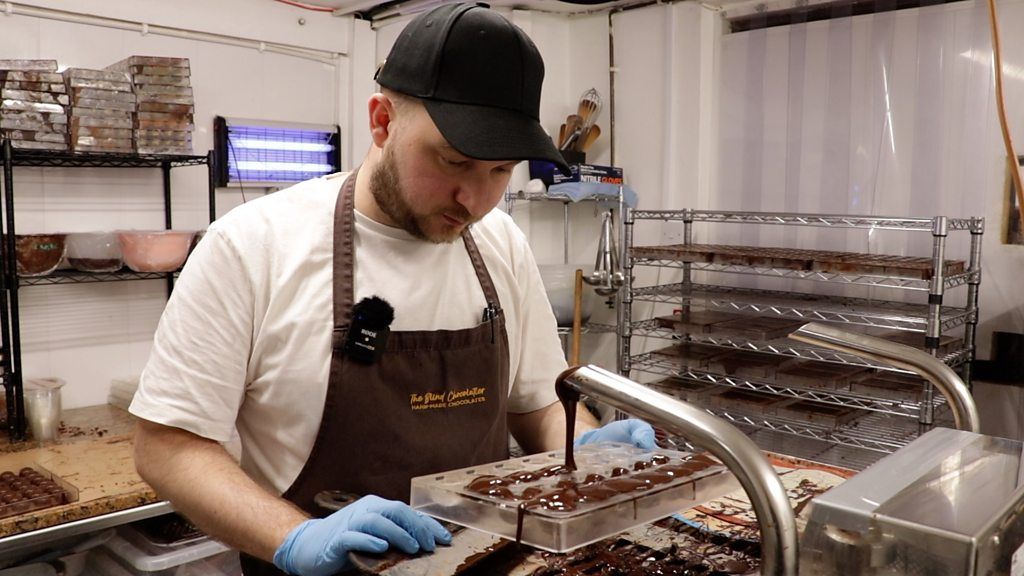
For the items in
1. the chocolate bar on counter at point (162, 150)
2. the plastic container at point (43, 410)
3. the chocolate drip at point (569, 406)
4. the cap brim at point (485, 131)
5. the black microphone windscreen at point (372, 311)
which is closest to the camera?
the chocolate drip at point (569, 406)

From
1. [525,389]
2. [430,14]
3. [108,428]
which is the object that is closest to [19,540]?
[108,428]

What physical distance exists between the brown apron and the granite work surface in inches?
52.7

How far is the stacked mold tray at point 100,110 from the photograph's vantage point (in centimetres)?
340

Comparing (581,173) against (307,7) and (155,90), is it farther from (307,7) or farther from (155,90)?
(155,90)

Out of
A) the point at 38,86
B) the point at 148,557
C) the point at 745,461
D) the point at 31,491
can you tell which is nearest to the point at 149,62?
the point at 38,86

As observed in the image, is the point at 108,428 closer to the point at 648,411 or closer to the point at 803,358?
the point at 803,358

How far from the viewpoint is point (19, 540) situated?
2717 millimetres

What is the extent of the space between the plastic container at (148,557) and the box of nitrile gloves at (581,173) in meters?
2.26

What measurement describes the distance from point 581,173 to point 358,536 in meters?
3.13

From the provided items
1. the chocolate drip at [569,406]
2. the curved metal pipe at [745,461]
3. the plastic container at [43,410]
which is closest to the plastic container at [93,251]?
the plastic container at [43,410]

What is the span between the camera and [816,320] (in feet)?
11.2

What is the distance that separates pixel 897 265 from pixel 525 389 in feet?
5.41

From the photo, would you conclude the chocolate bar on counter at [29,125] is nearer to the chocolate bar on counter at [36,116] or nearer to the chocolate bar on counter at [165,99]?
the chocolate bar on counter at [36,116]

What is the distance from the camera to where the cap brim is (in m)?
1.49
